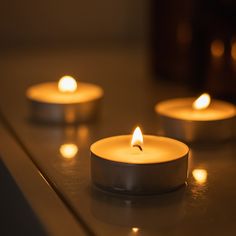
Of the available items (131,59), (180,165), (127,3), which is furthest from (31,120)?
(127,3)

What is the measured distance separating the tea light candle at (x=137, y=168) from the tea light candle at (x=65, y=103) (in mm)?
266

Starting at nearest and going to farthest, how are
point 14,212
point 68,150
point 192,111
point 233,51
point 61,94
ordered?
point 14,212 → point 68,150 → point 192,111 → point 61,94 → point 233,51

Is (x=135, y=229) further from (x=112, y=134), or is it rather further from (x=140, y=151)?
(x=112, y=134)

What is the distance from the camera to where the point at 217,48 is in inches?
52.9

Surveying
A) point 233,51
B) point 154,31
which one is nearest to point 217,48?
point 233,51

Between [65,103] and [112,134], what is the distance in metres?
0.10

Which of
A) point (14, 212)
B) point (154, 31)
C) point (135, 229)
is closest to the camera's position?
point (135, 229)

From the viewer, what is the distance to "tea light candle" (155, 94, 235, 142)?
966 millimetres

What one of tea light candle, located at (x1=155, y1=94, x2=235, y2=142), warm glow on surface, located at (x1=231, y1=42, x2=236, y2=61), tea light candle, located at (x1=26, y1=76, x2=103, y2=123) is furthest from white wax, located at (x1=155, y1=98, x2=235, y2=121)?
warm glow on surface, located at (x1=231, y1=42, x2=236, y2=61)

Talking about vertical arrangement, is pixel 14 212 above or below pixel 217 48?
below

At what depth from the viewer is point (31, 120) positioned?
3.71ft

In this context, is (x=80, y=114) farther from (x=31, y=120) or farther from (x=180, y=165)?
(x=180, y=165)

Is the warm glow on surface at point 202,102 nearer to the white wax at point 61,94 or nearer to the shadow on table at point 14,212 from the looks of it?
the white wax at point 61,94

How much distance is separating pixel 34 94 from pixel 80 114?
12 cm
